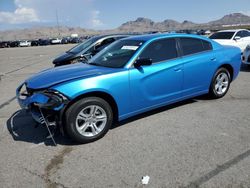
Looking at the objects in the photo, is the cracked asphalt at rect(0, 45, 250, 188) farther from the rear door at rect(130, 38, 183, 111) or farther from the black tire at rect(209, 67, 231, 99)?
the black tire at rect(209, 67, 231, 99)

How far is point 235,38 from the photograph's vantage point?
11.8 m

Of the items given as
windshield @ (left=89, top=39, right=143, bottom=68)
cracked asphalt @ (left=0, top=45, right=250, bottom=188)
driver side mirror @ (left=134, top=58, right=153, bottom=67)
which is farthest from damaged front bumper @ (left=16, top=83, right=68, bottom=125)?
driver side mirror @ (left=134, top=58, right=153, bottom=67)

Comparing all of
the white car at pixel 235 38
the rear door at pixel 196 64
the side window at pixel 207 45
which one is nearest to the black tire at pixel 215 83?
the rear door at pixel 196 64

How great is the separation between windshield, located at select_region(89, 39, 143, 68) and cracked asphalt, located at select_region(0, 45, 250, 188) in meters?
1.15

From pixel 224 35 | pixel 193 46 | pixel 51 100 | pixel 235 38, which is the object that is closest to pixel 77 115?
pixel 51 100

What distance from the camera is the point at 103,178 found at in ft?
10.2

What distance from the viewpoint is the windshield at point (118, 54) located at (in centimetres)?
458

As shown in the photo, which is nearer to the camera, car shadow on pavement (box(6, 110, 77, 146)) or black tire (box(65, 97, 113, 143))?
black tire (box(65, 97, 113, 143))

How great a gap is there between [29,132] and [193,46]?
12.1 feet

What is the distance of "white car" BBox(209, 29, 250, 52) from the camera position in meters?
11.7

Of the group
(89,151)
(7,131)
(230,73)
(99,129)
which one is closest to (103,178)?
(89,151)

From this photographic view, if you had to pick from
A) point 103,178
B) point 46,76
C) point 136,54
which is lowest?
point 103,178

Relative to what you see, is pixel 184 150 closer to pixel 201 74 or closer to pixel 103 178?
pixel 103 178

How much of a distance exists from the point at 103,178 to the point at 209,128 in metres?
2.17
